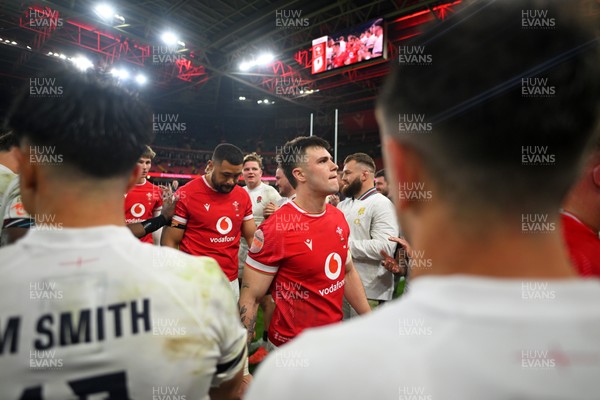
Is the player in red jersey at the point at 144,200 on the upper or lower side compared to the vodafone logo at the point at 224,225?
upper

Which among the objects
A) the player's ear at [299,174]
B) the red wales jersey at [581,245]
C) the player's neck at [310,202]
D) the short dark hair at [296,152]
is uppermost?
the short dark hair at [296,152]

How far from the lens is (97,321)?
896mm

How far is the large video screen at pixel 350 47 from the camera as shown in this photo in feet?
39.6

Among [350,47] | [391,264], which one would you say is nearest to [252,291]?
[391,264]

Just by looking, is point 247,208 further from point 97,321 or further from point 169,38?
point 169,38

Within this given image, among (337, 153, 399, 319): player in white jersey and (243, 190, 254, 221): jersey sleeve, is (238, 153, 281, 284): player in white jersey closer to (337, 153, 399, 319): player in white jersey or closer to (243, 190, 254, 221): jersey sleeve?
(243, 190, 254, 221): jersey sleeve

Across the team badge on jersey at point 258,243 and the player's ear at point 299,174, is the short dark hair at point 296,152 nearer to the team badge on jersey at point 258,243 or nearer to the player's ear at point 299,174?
the player's ear at point 299,174

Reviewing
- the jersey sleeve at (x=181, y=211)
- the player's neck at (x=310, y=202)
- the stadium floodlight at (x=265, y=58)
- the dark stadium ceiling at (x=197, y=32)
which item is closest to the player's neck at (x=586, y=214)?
the player's neck at (x=310, y=202)

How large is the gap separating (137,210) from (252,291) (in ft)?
11.3

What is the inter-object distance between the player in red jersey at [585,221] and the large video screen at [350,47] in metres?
12.1

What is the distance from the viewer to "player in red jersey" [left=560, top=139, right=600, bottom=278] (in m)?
1.29

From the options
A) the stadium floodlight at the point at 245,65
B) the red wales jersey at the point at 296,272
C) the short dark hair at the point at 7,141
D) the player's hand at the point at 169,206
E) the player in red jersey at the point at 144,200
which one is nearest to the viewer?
the short dark hair at the point at 7,141

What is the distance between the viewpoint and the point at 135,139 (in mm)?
1067

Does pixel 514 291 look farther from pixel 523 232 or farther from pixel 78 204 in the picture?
pixel 78 204
